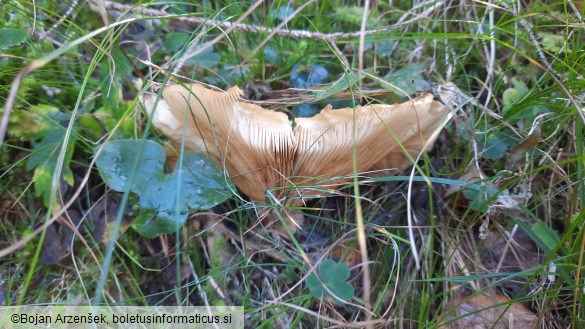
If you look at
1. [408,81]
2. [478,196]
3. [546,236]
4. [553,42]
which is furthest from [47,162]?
[553,42]

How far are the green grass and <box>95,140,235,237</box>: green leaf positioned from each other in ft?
0.30

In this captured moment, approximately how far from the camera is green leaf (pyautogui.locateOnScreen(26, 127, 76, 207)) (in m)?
1.59

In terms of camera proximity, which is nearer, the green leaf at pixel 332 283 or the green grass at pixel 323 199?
the green leaf at pixel 332 283

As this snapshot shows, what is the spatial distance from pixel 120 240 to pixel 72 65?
2.68 ft

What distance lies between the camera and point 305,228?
181cm

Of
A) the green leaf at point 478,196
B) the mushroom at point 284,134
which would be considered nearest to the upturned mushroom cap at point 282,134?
the mushroom at point 284,134

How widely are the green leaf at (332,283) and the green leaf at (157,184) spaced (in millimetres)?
434

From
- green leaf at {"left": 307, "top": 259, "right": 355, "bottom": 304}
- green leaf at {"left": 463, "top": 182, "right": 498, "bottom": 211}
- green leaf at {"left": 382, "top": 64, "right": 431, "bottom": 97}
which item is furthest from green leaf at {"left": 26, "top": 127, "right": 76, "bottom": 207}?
green leaf at {"left": 463, "top": 182, "right": 498, "bottom": 211}

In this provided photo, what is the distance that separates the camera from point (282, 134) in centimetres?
136

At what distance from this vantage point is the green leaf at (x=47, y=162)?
159 centimetres

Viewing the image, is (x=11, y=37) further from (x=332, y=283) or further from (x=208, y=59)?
(x=332, y=283)

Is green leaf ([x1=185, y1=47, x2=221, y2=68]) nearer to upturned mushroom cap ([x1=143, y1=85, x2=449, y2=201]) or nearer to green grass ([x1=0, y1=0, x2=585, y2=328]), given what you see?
green grass ([x1=0, y1=0, x2=585, y2=328])

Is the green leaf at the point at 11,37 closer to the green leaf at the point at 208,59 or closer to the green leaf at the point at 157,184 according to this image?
the green leaf at the point at 157,184

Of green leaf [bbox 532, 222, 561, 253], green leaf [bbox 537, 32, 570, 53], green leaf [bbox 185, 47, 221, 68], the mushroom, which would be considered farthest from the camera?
green leaf [bbox 185, 47, 221, 68]
